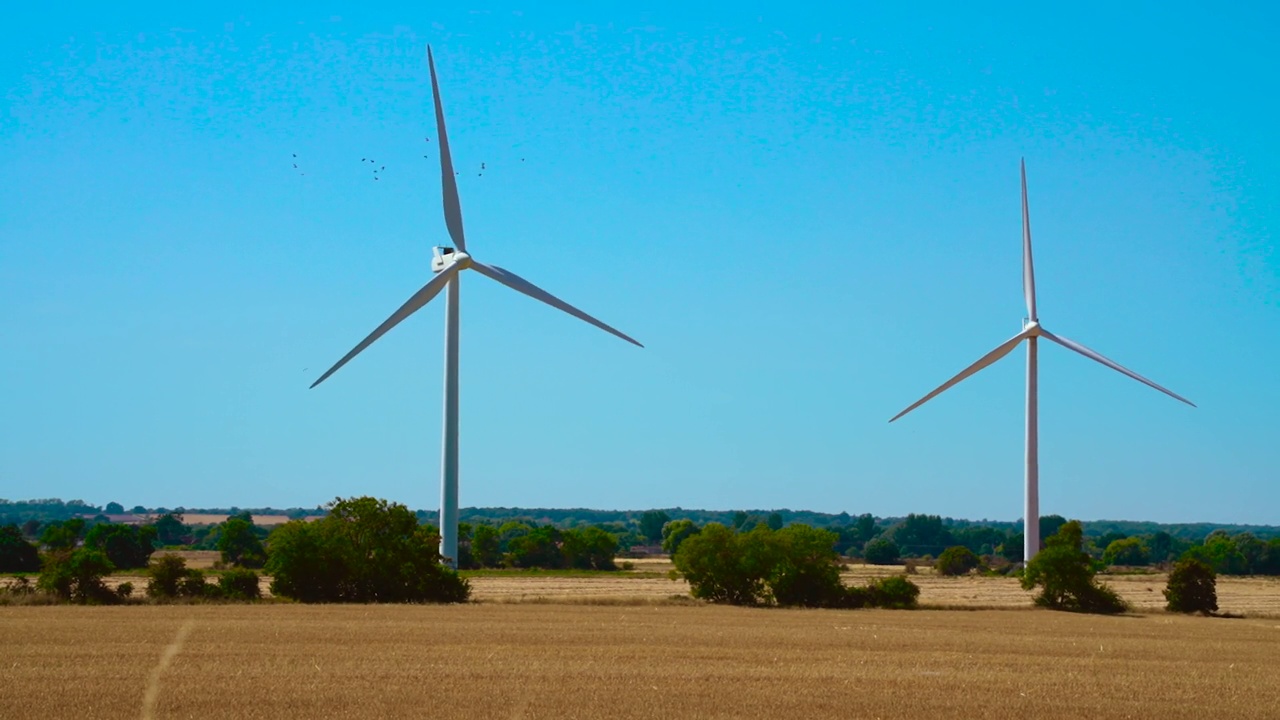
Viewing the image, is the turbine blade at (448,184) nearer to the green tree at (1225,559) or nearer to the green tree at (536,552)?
the green tree at (536,552)

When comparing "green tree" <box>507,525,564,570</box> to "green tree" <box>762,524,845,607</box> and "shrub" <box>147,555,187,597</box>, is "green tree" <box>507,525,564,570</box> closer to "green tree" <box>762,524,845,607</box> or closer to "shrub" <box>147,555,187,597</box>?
"green tree" <box>762,524,845,607</box>

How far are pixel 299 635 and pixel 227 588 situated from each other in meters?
18.5

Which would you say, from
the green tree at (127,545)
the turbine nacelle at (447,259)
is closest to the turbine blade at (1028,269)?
the turbine nacelle at (447,259)

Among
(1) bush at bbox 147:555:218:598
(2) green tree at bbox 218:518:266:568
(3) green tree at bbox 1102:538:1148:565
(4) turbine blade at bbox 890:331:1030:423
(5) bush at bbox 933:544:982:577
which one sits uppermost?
(4) turbine blade at bbox 890:331:1030:423

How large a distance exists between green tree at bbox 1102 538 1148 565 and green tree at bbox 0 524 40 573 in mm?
119670

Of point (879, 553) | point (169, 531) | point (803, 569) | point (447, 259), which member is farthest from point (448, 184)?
point (169, 531)

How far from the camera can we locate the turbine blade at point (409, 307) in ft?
201

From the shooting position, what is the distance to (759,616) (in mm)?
60531

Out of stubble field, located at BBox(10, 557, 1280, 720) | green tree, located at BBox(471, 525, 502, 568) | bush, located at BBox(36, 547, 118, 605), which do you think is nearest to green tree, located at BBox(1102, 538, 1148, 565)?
green tree, located at BBox(471, 525, 502, 568)

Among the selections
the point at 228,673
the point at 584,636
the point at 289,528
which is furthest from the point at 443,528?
the point at 228,673

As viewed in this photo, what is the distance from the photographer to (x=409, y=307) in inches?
2648

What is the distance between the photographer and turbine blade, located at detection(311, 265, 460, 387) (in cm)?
6126

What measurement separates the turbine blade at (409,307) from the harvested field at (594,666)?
1095cm

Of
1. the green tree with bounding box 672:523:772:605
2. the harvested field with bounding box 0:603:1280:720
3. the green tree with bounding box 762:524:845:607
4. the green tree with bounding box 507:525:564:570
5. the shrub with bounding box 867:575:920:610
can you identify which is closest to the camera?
the harvested field with bounding box 0:603:1280:720
